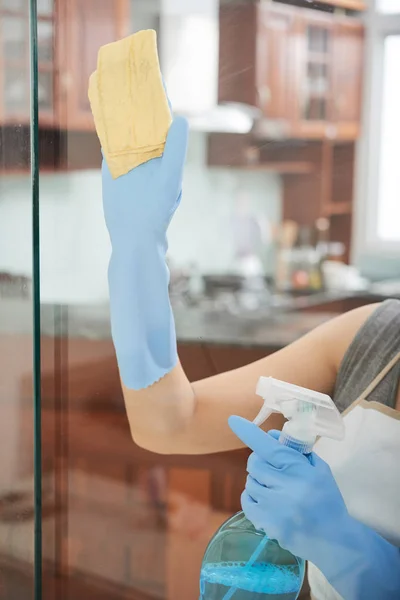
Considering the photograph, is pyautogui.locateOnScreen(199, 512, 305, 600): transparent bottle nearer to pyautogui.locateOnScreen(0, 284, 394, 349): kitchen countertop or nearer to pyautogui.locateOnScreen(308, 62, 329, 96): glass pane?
pyautogui.locateOnScreen(0, 284, 394, 349): kitchen countertop

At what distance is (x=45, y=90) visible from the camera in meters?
0.53

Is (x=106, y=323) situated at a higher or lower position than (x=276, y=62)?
lower

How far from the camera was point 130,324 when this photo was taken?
482 millimetres

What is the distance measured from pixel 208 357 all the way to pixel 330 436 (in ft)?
0.37

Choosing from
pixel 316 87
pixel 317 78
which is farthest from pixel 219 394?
pixel 316 87

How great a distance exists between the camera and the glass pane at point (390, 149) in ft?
1.61

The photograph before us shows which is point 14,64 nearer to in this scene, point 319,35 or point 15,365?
point 15,365

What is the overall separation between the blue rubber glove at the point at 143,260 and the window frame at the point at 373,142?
0.15m

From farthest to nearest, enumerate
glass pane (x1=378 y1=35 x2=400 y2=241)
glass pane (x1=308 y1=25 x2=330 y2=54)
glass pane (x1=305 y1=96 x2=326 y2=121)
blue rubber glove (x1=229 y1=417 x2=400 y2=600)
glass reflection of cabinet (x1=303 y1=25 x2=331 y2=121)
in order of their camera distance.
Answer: glass pane (x1=305 y1=96 x2=326 y2=121)
glass reflection of cabinet (x1=303 y1=25 x2=331 y2=121)
glass pane (x1=308 y1=25 x2=330 y2=54)
glass pane (x1=378 y1=35 x2=400 y2=241)
blue rubber glove (x1=229 y1=417 x2=400 y2=600)

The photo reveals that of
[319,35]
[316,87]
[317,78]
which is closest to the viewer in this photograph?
[319,35]

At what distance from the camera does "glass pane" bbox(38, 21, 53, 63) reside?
0.52 meters

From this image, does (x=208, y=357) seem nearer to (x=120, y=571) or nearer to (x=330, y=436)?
(x=330, y=436)

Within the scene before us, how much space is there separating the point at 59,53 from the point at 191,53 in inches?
4.0

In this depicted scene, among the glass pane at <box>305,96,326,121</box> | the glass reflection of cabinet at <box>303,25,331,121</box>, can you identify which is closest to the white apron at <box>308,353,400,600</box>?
the glass reflection of cabinet at <box>303,25,331,121</box>
